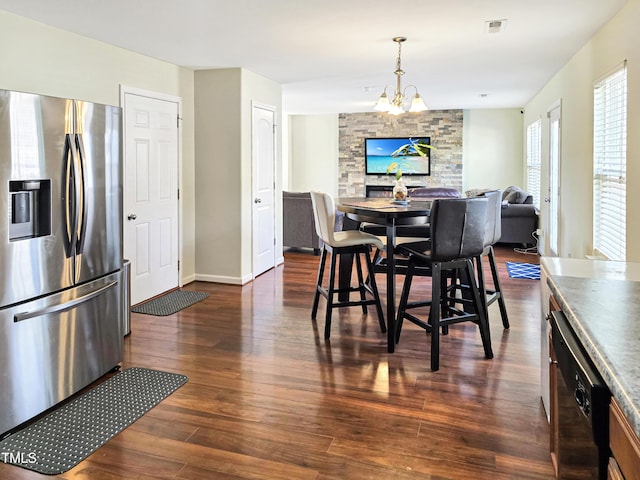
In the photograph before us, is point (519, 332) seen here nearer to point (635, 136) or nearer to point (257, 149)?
point (635, 136)

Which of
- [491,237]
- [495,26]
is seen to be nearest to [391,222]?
[491,237]

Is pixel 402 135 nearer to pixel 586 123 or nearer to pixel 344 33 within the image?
pixel 586 123

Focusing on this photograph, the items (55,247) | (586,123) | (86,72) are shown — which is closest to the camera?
(55,247)

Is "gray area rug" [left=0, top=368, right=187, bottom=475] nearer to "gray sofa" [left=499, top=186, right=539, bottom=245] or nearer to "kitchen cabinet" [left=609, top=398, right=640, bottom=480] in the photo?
"kitchen cabinet" [left=609, top=398, right=640, bottom=480]

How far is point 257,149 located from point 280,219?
113 cm

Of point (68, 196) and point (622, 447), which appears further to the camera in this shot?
point (68, 196)

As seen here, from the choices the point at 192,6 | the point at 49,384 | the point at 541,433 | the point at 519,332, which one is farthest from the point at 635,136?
the point at 49,384

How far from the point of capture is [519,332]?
3.96m

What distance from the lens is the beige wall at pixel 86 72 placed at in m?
3.54

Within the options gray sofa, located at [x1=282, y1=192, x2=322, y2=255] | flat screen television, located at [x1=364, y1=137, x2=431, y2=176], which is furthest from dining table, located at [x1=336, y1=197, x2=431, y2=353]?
flat screen television, located at [x1=364, y1=137, x2=431, y2=176]

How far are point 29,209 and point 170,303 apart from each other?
2449mm

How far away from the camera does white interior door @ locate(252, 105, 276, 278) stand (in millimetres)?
5965

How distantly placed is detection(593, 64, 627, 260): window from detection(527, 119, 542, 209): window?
3.49 meters

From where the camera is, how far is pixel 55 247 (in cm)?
266
